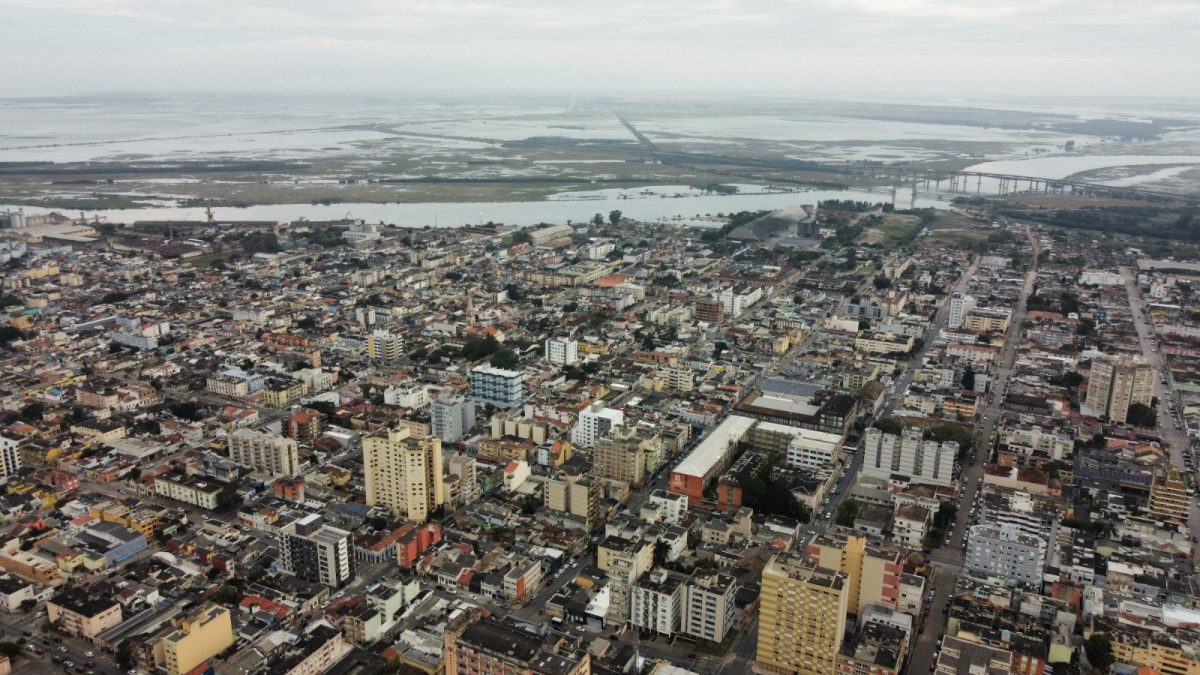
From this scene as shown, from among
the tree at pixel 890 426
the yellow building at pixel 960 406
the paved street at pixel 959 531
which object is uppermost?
the tree at pixel 890 426

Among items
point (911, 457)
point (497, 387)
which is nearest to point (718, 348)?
point (497, 387)

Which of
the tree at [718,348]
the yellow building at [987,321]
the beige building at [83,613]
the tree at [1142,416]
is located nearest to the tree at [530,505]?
the beige building at [83,613]

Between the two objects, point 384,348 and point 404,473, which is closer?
point 404,473

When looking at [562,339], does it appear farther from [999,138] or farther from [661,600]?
[999,138]

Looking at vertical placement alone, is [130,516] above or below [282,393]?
below

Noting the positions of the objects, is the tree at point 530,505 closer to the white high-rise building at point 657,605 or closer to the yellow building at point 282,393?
the white high-rise building at point 657,605

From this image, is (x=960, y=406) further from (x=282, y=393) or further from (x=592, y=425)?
(x=282, y=393)

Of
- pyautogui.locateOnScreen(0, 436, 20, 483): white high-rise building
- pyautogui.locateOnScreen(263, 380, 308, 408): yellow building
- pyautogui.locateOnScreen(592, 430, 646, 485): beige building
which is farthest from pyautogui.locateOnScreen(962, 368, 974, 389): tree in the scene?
pyautogui.locateOnScreen(0, 436, 20, 483): white high-rise building

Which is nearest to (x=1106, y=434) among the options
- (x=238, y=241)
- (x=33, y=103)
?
(x=238, y=241)
